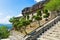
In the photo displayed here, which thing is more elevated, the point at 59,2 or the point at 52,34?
the point at 59,2

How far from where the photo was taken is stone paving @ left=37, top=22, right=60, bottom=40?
57.5 feet

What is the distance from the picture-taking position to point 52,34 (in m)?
18.3

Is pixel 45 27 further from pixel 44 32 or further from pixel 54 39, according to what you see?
pixel 54 39

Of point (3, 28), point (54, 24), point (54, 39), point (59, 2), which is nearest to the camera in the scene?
point (54, 39)

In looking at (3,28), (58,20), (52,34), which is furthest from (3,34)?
(52,34)

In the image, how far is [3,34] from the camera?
35375mm

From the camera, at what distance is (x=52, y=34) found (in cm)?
1834

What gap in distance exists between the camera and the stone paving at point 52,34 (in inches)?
690

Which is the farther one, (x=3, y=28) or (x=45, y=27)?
(x=3, y=28)

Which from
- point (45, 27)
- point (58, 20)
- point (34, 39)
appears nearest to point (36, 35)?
point (34, 39)

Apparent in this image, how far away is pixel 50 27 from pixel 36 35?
205 cm

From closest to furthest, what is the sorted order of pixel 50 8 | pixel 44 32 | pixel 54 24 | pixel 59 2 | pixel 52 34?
1. pixel 52 34
2. pixel 44 32
3. pixel 54 24
4. pixel 59 2
5. pixel 50 8

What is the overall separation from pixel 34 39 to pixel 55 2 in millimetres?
14839

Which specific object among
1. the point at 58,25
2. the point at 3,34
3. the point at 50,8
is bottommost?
the point at 58,25
